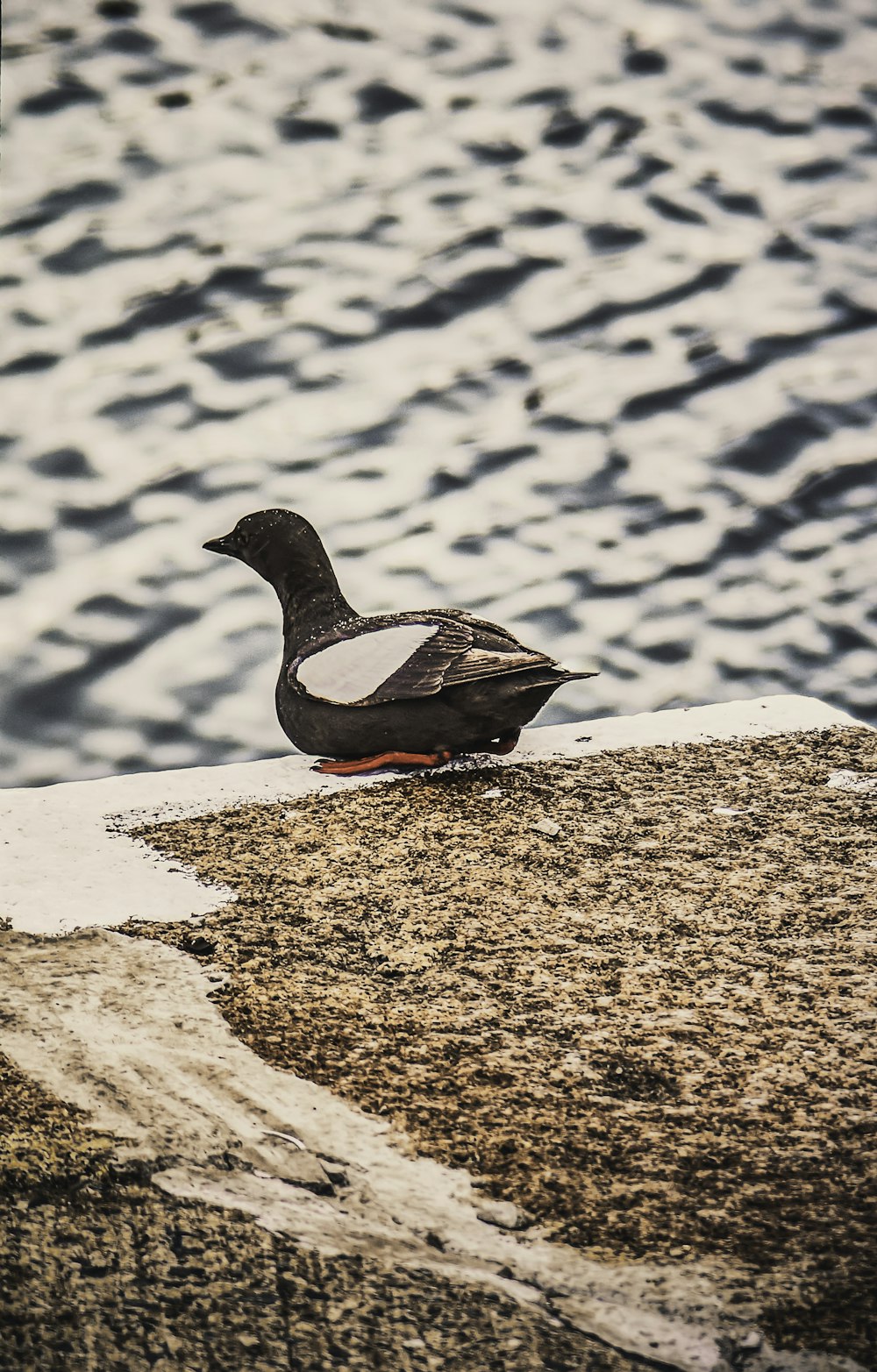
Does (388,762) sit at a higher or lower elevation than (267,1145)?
lower

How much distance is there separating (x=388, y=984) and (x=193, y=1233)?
67 centimetres

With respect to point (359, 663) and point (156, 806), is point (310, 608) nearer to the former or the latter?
point (359, 663)

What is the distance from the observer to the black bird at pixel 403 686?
308cm

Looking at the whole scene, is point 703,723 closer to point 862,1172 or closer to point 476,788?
point 476,788

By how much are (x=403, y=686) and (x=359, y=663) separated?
15 centimetres

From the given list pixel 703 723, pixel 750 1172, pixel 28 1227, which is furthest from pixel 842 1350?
pixel 703 723

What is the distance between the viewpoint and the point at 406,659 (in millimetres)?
3117

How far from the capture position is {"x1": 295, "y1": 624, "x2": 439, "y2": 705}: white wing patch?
3.12 meters

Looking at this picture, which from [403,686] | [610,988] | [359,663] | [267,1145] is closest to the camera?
[267,1145]

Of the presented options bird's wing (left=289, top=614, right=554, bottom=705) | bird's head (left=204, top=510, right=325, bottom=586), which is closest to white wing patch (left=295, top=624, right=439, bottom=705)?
bird's wing (left=289, top=614, right=554, bottom=705)

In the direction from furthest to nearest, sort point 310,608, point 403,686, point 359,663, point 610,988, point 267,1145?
1. point 310,608
2. point 359,663
3. point 403,686
4. point 610,988
5. point 267,1145

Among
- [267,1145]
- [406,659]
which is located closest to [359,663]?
[406,659]

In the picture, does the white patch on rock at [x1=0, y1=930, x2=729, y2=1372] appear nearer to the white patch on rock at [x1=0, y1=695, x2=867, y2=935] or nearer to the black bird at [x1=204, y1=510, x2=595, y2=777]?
the white patch on rock at [x1=0, y1=695, x2=867, y2=935]

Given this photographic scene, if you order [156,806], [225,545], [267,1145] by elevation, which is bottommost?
[156,806]
